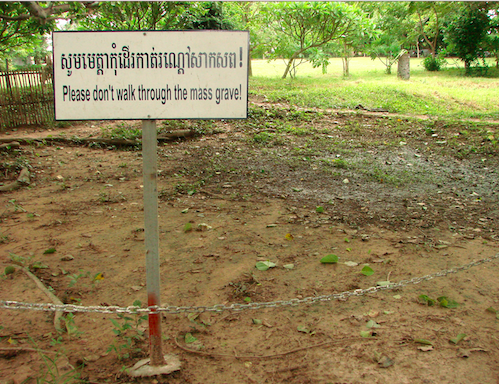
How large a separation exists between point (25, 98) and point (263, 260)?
8.05 metres

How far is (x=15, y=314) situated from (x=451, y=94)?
1355 centimetres

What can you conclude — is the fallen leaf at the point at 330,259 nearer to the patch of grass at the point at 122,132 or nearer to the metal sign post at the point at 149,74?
the metal sign post at the point at 149,74

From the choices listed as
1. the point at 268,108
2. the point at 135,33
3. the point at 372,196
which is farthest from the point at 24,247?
the point at 268,108

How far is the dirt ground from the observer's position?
2410mm

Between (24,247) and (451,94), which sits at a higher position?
(451,94)

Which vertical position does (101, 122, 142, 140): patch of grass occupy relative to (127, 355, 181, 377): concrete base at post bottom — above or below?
above

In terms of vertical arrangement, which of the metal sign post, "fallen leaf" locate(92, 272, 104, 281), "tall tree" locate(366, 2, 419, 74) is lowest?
"fallen leaf" locate(92, 272, 104, 281)

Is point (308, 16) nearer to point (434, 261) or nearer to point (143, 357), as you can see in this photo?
point (434, 261)

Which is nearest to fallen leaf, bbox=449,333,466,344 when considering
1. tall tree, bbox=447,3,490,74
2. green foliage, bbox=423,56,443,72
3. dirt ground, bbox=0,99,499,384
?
dirt ground, bbox=0,99,499,384

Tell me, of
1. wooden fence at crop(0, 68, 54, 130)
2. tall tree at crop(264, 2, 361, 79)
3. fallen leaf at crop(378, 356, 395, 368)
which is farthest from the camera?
tall tree at crop(264, 2, 361, 79)

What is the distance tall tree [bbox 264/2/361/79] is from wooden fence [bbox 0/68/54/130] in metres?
9.49

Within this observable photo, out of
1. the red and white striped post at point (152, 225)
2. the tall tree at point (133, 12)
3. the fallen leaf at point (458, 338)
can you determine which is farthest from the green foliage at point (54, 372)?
the tall tree at point (133, 12)

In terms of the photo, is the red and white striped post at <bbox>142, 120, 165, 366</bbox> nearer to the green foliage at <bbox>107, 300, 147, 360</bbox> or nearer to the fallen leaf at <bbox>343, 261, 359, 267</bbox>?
the green foliage at <bbox>107, 300, 147, 360</bbox>

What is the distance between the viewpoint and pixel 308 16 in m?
15.7
